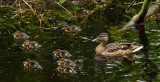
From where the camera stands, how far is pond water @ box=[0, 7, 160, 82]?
6.78m

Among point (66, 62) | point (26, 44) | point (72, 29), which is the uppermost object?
point (66, 62)

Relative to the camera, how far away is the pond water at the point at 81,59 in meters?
6.78

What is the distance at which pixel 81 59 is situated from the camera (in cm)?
780

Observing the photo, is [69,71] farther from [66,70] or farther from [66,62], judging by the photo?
[66,62]

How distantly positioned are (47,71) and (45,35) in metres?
2.77

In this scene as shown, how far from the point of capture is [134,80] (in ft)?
21.5

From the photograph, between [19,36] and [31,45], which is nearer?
[31,45]

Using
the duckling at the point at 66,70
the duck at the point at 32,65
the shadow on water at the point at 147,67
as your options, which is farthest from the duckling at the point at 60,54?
the shadow on water at the point at 147,67

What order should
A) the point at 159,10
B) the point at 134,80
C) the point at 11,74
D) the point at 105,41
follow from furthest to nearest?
the point at 159,10
the point at 105,41
the point at 11,74
the point at 134,80

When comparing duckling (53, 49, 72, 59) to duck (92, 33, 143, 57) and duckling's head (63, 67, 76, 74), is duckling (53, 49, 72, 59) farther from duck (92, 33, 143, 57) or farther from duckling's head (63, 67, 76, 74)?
duckling's head (63, 67, 76, 74)

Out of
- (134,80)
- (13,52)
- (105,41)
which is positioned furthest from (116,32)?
(134,80)

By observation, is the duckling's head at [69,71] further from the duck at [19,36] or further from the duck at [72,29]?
the duck at [72,29]

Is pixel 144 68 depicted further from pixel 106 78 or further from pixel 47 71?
pixel 47 71

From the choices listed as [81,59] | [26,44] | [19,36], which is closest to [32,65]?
[81,59]
